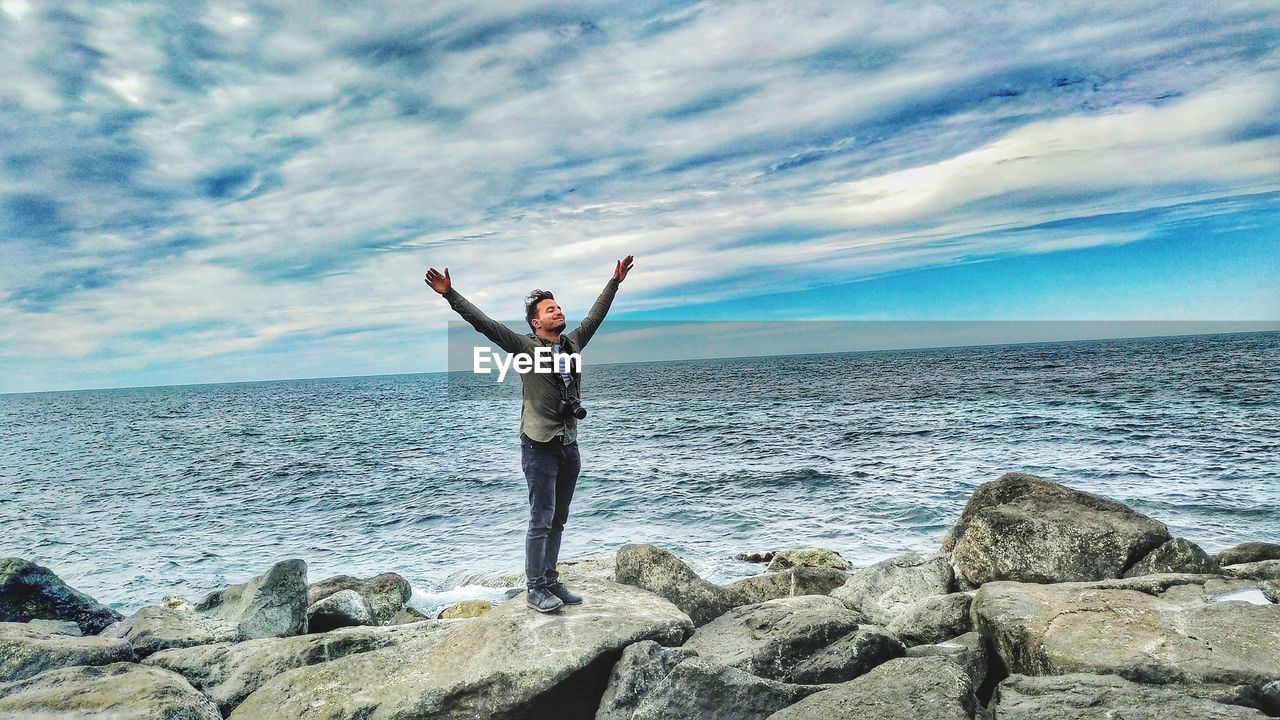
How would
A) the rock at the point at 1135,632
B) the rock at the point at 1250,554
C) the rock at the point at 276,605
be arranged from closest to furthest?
the rock at the point at 1135,632, the rock at the point at 276,605, the rock at the point at 1250,554

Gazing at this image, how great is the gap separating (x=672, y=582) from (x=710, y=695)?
369 cm

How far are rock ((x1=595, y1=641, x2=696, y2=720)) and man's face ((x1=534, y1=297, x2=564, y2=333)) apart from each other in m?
2.84

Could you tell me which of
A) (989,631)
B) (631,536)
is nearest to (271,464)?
(631,536)

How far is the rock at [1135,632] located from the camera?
5.44m

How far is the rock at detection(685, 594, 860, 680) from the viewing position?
6375 mm

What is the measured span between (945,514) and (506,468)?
18.0 metres

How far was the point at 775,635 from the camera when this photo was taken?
6.60 m

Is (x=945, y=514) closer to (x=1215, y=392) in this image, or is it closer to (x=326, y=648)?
(x=326, y=648)

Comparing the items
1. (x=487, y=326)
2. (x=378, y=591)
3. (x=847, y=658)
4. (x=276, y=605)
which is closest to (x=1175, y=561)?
(x=847, y=658)

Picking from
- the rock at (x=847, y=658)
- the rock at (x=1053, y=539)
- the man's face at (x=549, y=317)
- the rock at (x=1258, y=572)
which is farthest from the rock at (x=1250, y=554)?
the man's face at (x=549, y=317)

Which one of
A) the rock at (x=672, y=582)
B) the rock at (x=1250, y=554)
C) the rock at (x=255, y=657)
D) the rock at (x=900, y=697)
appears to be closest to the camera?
the rock at (x=900, y=697)

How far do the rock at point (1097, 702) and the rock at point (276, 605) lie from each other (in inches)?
330

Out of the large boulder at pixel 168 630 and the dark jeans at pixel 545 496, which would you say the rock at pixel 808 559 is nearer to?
the dark jeans at pixel 545 496

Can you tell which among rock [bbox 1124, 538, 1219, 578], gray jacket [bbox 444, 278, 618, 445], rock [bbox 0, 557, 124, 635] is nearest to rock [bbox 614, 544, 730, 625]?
gray jacket [bbox 444, 278, 618, 445]
